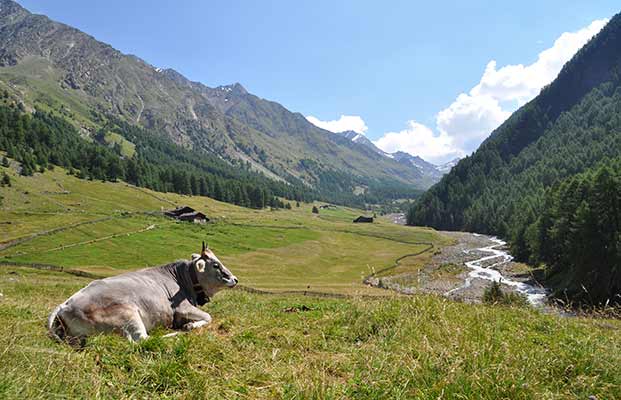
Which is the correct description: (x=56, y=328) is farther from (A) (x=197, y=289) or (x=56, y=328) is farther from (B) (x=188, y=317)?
(A) (x=197, y=289)

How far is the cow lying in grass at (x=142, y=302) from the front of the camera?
8539 millimetres

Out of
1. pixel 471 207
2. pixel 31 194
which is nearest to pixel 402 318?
pixel 31 194

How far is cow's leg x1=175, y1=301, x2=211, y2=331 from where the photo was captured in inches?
427

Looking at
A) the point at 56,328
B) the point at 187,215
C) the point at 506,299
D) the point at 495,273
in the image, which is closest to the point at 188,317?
the point at 56,328

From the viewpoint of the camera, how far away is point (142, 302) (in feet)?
32.4

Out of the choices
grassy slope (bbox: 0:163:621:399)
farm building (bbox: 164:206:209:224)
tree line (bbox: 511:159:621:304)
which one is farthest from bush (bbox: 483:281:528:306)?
farm building (bbox: 164:206:209:224)

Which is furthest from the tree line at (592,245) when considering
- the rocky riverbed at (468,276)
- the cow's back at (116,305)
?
the cow's back at (116,305)

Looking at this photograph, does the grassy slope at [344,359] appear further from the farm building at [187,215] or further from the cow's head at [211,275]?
the farm building at [187,215]

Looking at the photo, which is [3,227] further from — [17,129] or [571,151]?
[571,151]

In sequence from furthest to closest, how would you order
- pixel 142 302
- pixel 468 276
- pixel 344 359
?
pixel 468 276 < pixel 142 302 < pixel 344 359

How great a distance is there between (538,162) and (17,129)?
9796 inches

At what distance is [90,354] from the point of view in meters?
6.37

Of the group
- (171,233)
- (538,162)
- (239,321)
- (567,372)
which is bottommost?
(171,233)

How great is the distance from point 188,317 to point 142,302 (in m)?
1.59
